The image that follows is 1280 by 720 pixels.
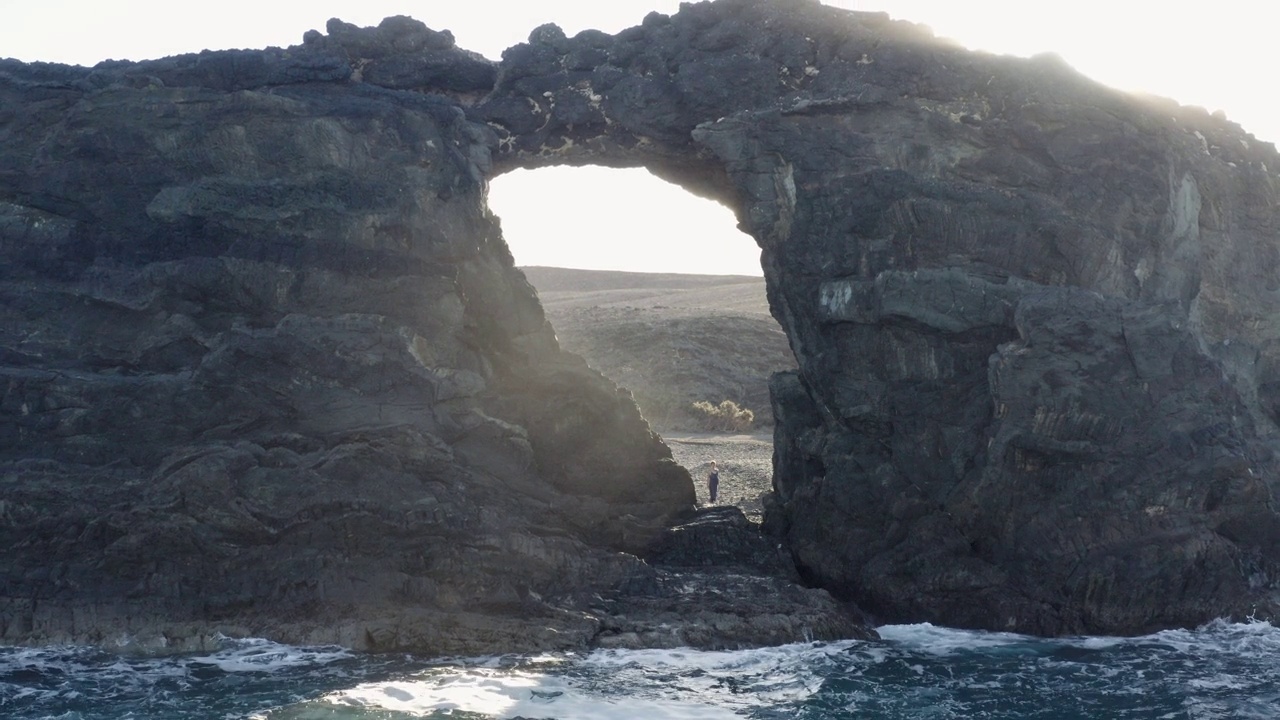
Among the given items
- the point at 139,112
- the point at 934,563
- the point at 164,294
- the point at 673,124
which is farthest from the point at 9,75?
the point at 934,563

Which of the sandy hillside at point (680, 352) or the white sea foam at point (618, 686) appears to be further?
the sandy hillside at point (680, 352)

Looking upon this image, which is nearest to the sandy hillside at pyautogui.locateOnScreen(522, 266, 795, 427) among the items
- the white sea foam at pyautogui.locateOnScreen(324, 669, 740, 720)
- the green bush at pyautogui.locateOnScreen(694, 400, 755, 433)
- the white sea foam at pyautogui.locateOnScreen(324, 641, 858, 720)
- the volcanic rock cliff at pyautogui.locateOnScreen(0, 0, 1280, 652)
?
the green bush at pyautogui.locateOnScreen(694, 400, 755, 433)

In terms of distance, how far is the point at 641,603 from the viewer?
22406 millimetres

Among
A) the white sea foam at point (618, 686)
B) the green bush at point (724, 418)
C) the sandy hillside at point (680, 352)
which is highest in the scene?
the sandy hillside at point (680, 352)

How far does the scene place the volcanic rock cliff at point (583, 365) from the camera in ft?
71.9

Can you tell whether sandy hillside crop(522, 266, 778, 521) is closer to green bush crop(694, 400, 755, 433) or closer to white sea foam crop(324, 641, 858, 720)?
green bush crop(694, 400, 755, 433)

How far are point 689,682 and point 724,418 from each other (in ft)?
90.4

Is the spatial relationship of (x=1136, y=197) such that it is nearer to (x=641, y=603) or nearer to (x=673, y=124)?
(x=673, y=124)

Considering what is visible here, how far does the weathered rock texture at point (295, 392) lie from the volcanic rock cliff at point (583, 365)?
67mm

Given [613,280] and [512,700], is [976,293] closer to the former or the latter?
[512,700]

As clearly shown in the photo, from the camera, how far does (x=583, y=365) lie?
26016 millimetres

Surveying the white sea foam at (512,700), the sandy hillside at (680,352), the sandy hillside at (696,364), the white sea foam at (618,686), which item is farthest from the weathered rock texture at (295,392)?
the sandy hillside at (680,352)

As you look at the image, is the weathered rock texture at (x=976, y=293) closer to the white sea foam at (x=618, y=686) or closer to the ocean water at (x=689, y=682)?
the ocean water at (x=689, y=682)

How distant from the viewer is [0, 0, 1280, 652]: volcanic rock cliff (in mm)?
21922
